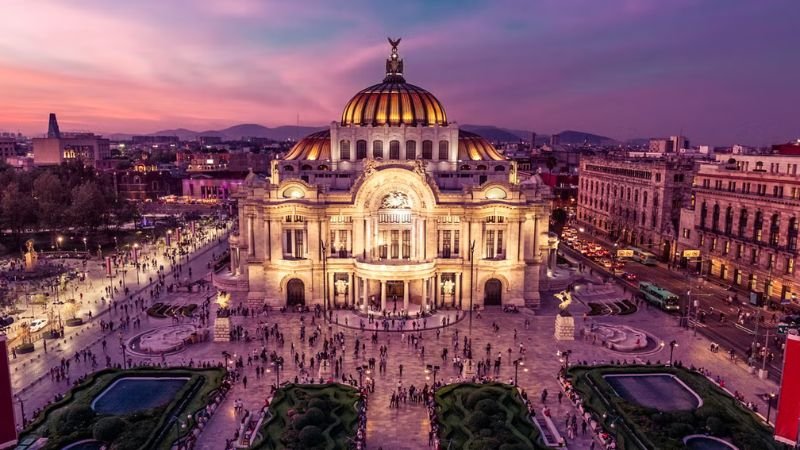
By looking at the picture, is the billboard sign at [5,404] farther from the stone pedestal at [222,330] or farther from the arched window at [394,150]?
the arched window at [394,150]

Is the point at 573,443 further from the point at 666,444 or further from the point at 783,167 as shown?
the point at 783,167

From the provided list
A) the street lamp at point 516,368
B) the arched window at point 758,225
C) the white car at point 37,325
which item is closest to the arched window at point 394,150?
the street lamp at point 516,368

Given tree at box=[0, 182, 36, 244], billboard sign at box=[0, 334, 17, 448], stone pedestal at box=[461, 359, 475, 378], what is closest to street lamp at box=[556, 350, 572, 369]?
stone pedestal at box=[461, 359, 475, 378]

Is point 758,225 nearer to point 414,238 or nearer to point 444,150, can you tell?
point 444,150

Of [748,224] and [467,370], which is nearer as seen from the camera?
[467,370]

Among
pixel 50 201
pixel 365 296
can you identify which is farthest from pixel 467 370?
pixel 50 201

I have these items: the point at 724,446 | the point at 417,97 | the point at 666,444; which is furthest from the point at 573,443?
the point at 417,97
